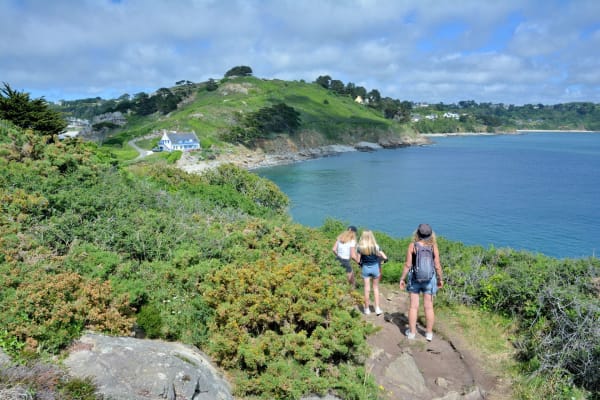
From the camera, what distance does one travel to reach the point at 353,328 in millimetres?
6730

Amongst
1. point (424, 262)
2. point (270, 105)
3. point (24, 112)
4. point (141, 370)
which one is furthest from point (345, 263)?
point (270, 105)

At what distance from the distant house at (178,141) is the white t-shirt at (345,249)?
7279 centimetres

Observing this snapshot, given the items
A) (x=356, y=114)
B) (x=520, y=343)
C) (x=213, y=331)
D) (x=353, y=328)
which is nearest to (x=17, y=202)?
(x=213, y=331)

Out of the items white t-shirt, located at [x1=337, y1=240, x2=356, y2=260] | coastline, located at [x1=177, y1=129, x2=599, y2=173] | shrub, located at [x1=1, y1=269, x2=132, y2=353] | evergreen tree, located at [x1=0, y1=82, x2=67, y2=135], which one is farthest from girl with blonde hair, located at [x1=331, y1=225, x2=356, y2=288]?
coastline, located at [x1=177, y1=129, x2=599, y2=173]

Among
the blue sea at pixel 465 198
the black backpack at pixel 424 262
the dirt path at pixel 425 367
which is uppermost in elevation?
the black backpack at pixel 424 262

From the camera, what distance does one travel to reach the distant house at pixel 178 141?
76875 millimetres

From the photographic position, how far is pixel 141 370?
16.7 feet

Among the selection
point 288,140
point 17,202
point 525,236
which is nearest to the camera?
point 17,202

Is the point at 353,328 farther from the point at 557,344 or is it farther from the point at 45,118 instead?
the point at 45,118

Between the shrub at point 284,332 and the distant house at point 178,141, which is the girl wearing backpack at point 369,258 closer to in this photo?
the shrub at point 284,332

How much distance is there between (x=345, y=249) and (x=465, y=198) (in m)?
46.0

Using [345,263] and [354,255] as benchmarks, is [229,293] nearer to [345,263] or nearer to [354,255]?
[354,255]

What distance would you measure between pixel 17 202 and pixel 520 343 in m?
12.4

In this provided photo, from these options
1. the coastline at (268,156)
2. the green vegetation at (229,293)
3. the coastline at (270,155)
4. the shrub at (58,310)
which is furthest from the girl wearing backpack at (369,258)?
the coastline at (268,156)
